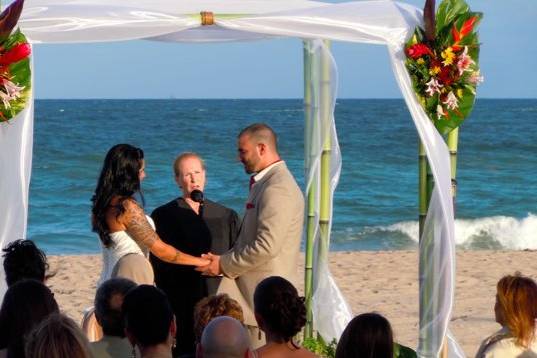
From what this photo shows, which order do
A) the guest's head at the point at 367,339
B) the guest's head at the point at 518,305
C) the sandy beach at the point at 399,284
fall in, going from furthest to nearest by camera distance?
the sandy beach at the point at 399,284
the guest's head at the point at 518,305
the guest's head at the point at 367,339

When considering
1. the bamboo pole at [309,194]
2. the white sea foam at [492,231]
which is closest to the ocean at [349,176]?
the white sea foam at [492,231]

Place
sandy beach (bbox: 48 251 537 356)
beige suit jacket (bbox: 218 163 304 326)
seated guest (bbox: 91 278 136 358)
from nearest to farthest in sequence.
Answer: seated guest (bbox: 91 278 136 358), beige suit jacket (bbox: 218 163 304 326), sandy beach (bbox: 48 251 537 356)

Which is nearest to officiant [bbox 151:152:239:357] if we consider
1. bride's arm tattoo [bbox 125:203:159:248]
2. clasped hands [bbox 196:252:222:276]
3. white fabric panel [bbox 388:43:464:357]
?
clasped hands [bbox 196:252:222:276]

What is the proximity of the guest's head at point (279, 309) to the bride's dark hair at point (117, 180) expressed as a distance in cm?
156

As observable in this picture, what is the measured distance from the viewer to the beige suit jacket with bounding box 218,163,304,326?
229 inches

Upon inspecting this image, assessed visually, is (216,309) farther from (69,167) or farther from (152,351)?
Answer: (69,167)

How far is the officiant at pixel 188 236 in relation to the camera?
621 cm

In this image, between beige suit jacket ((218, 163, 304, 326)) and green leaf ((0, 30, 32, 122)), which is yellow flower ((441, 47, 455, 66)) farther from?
green leaf ((0, 30, 32, 122))

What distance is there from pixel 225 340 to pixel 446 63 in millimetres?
2906

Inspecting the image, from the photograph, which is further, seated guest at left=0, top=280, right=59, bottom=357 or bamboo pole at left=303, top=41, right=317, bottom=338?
bamboo pole at left=303, top=41, right=317, bottom=338

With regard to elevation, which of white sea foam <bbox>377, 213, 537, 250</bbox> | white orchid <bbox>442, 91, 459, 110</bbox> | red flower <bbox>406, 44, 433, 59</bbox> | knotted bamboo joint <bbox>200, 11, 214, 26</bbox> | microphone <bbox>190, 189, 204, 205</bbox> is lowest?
white sea foam <bbox>377, 213, 537, 250</bbox>

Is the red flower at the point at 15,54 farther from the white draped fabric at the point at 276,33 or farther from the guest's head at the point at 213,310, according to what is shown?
the guest's head at the point at 213,310

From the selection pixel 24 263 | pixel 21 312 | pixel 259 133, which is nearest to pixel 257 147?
pixel 259 133

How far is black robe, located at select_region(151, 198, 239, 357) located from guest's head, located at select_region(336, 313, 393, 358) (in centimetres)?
252
